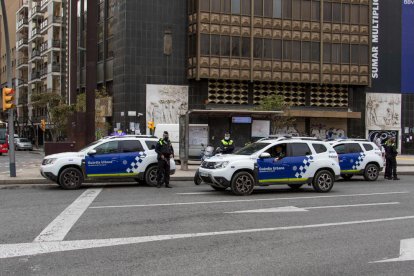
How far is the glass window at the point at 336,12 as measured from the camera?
44.9 metres

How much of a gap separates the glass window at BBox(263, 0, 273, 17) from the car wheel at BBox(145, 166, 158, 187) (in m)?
29.5

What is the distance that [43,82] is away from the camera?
71.1 m

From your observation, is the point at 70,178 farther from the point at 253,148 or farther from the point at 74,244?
the point at 74,244

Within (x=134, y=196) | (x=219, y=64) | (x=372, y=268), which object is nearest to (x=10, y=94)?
(x=134, y=196)

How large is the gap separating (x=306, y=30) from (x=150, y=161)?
1223 inches

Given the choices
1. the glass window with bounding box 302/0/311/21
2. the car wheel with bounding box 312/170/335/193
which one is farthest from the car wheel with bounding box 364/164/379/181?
the glass window with bounding box 302/0/311/21

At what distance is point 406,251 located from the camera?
7.43m

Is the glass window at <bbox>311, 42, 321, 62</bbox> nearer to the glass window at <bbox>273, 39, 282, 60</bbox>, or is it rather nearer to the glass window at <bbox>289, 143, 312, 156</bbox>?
the glass window at <bbox>273, 39, 282, 60</bbox>

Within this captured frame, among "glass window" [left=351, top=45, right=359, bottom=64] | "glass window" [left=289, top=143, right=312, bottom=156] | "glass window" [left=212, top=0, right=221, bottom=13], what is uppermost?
"glass window" [left=212, top=0, right=221, bottom=13]

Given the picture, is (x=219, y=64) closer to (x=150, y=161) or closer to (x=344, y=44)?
(x=344, y=44)

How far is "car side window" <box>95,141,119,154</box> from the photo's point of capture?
16.2 metres

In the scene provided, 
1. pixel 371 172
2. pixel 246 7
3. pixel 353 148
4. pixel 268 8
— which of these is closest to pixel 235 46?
pixel 246 7

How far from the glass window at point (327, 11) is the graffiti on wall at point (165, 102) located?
13.6m

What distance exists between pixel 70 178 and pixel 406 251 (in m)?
10.9
